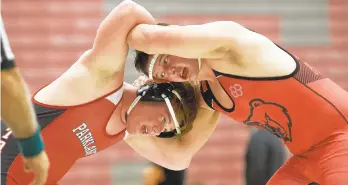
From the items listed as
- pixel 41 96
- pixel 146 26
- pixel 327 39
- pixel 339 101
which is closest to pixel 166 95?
pixel 146 26

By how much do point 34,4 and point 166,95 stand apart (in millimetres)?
2894

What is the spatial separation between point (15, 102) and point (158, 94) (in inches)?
47.7

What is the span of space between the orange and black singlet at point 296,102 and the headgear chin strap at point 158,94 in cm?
32

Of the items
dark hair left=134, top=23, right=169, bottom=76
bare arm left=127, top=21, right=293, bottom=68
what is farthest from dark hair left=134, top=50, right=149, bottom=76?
bare arm left=127, top=21, right=293, bottom=68

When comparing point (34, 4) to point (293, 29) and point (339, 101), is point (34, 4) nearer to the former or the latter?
point (293, 29)

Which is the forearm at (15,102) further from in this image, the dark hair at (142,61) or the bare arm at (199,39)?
the dark hair at (142,61)

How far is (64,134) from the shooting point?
2588 mm

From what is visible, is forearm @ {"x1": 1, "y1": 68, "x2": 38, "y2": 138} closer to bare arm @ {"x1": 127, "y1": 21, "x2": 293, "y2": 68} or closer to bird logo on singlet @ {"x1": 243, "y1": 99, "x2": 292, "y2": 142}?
bare arm @ {"x1": 127, "y1": 21, "x2": 293, "y2": 68}

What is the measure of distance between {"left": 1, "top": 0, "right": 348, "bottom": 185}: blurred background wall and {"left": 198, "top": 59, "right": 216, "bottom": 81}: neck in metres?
2.64

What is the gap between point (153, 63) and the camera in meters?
2.64

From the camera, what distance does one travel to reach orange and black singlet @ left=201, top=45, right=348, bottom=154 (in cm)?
245

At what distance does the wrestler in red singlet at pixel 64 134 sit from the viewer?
2539 millimetres

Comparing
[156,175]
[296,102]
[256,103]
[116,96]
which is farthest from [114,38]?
[156,175]

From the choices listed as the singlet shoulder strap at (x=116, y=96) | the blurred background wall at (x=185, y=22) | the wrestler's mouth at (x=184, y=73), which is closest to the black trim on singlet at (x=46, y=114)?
the singlet shoulder strap at (x=116, y=96)
